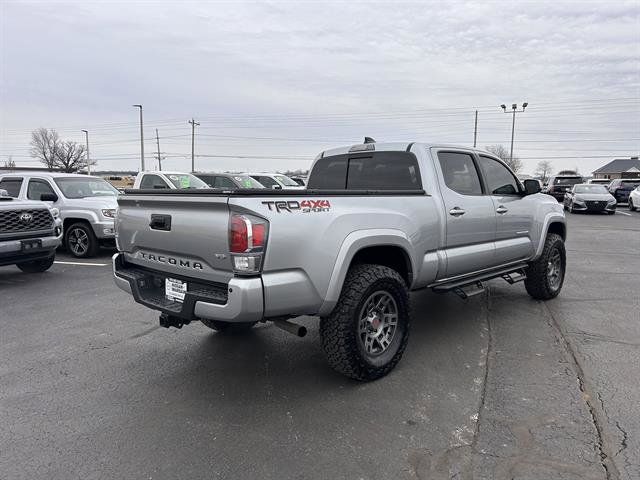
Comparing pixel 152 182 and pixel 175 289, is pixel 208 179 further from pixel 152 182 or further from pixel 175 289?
pixel 175 289

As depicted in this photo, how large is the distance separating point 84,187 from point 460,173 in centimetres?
858

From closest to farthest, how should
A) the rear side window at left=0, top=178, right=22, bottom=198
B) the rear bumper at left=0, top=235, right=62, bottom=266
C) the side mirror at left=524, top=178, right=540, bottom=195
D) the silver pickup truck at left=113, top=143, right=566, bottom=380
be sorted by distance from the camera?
the silver pickup truck at left=113, top=143, right=566, bottom=380 < the side mirror at left=524, top=178, right=540, bottom=195 < the rear bumper at left=0, top=235, right=62, bottom=266 < the rear side window at left=0, top=178, right=22, bottom=198

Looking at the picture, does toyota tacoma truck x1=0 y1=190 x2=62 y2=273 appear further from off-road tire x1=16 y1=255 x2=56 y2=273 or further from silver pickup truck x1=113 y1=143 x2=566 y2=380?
silver pickup truck x1=113 y1=143 x2=566 y2=380

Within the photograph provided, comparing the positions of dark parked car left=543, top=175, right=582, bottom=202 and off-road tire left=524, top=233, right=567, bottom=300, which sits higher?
dark parked car left=543, top=175, right=582, bottom=202

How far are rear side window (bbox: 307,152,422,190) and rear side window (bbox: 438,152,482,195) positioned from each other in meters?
0.34

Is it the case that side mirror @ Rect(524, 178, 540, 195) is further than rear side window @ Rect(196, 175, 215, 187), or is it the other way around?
rear side window @ Rect(196, 175, 215, 187)

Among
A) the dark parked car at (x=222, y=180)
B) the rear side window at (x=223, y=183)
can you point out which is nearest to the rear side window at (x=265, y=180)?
the dark parked car at (x=222, y=180)

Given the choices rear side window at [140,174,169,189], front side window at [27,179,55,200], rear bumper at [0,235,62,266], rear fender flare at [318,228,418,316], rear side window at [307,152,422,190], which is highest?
rear side window at [307,152,422,190]

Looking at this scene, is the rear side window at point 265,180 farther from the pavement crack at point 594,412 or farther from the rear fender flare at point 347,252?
the rear fender flare at point 347,252

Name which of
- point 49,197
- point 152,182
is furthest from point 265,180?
point 49,197

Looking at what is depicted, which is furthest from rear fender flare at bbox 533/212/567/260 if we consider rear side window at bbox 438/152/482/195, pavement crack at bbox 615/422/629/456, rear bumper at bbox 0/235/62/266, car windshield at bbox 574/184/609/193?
car windshield at bbox 574/184/609/193

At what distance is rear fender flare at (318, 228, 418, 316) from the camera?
337cm

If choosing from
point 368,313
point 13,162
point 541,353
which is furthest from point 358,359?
point 13,162

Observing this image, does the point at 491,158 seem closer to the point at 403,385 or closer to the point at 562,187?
the point at 403,385
